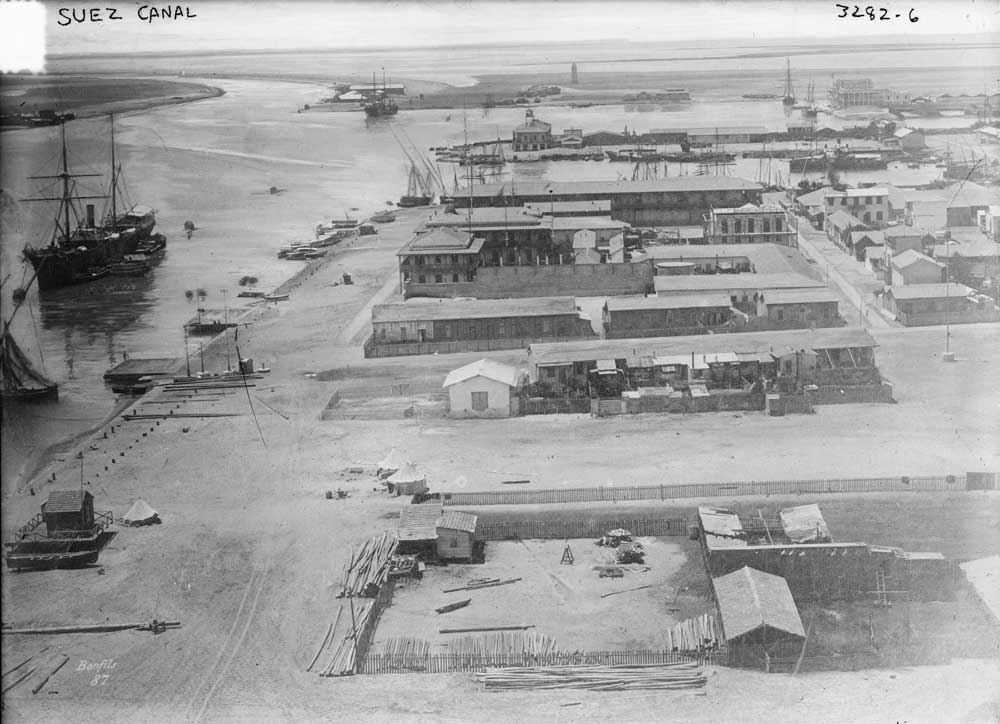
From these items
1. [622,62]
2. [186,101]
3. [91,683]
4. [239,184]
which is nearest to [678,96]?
[622,62]

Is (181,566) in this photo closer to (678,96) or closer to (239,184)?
(239,184)

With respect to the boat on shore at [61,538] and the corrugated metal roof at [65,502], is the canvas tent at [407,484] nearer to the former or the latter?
the boat on shore at [61,538]

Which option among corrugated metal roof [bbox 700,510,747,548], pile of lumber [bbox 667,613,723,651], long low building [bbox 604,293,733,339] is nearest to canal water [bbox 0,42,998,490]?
long low building [bbox 604,293,733,339]

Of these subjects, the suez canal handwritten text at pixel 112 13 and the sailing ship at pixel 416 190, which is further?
→ the sailing ship at pixel 416 190

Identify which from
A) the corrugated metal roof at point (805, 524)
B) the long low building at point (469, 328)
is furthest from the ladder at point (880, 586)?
the long low building at point (469, 328)

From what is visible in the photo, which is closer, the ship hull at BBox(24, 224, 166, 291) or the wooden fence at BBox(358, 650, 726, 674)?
the wooden fence at BBox(358, 650, 726, 674)

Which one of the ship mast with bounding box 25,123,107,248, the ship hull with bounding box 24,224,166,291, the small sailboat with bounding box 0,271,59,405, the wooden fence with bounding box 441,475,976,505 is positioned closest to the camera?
the wooden fence with bounding box 441,475,976,505

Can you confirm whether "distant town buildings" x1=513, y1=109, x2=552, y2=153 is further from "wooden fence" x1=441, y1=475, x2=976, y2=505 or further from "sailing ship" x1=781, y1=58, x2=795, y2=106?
"wooden fence" x1=441, y1=475, x2=976, y2=505
